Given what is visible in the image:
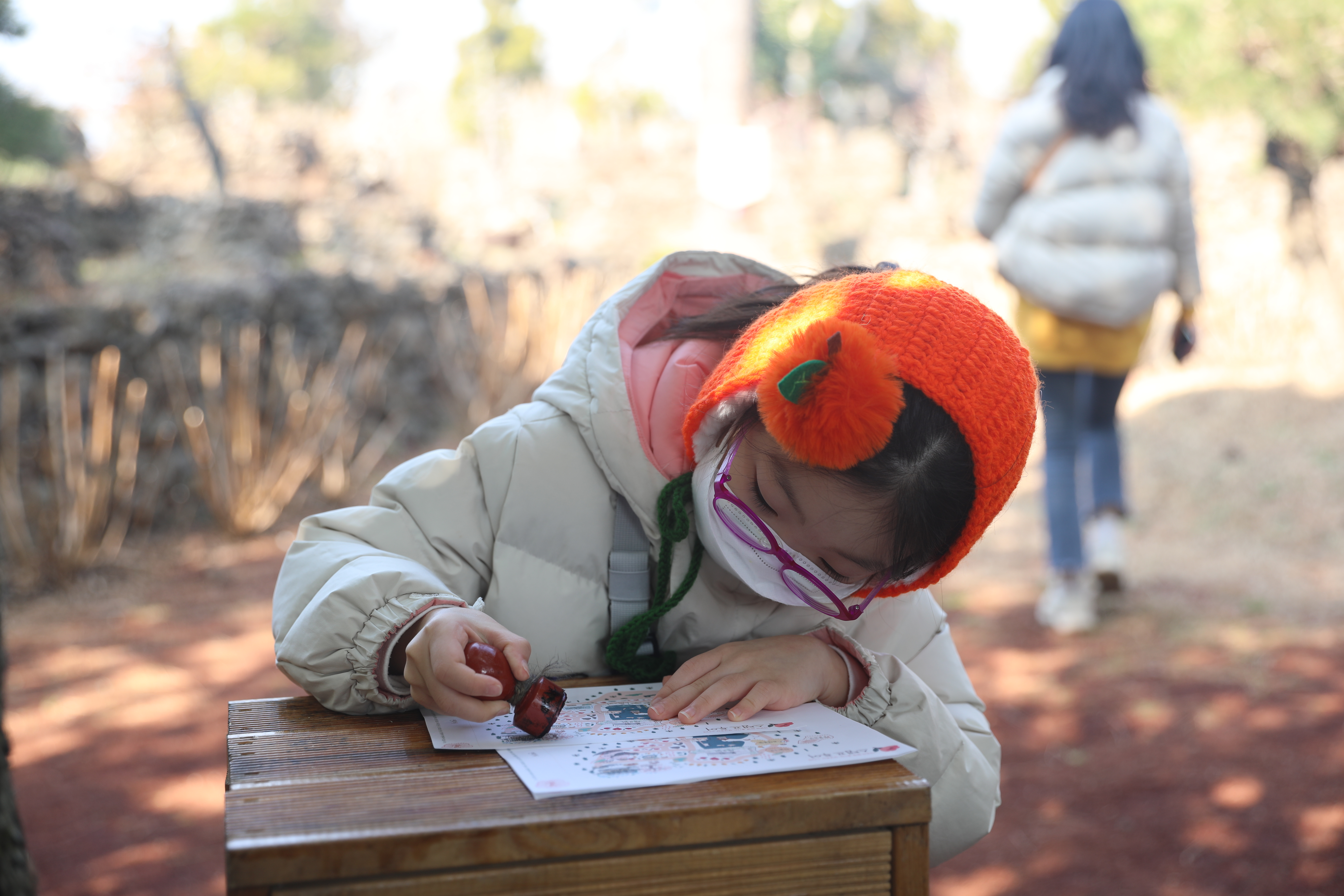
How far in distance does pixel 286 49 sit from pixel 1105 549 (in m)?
38.0

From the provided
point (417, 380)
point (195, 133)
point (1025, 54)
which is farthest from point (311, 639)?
point (1025, 54)

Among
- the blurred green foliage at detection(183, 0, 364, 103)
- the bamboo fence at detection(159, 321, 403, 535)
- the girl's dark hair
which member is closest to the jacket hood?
the girl's dark hair

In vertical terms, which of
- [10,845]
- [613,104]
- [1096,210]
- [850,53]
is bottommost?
[10,845]

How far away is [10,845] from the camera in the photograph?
1.52m

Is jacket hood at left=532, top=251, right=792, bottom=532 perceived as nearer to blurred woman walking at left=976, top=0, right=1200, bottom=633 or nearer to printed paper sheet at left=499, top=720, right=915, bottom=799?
printed paper sheet at left=499, top=720, right=915, bottom=799

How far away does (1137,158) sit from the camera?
3145mm

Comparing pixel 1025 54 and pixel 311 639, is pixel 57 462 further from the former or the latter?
pixel 1025 54

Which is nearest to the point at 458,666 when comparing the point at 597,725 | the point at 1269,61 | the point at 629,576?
the point at 597,725

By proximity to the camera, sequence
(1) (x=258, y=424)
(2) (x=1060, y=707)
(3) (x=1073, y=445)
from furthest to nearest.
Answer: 1. (1) (x=258, y=424)
2. (3) (x=1073, y=445)
3. (2) (x=1060, y=707)

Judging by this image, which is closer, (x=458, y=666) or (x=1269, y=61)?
(x=458, y=666)

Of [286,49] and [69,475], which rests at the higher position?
[286,49]

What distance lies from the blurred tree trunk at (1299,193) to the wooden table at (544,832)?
8067 millimetres

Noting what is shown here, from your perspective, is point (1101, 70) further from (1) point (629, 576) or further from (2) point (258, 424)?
(2) point (258, 424)

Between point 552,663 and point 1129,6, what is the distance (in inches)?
355
